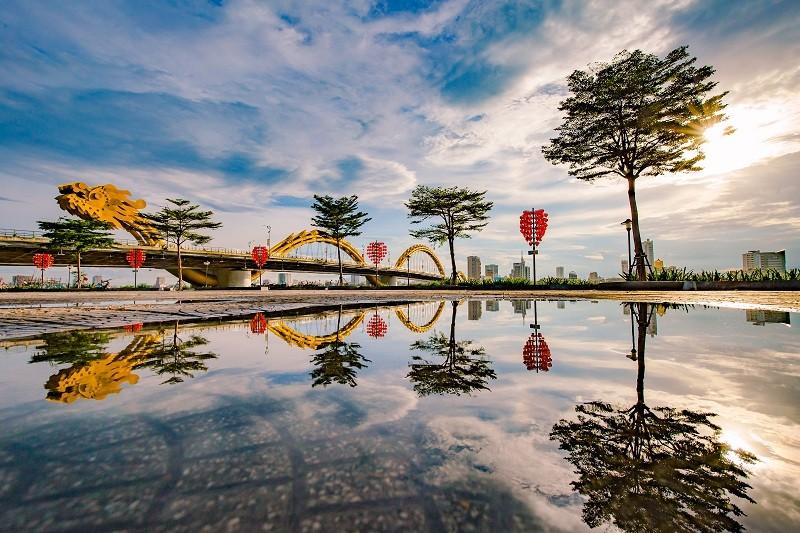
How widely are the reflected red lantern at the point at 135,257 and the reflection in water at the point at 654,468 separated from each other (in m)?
66.1

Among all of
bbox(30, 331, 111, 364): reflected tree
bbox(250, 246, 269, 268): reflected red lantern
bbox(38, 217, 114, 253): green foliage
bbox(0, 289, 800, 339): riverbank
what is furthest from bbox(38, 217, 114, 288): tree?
bbox(30, 331, 111, 364): reflected tree

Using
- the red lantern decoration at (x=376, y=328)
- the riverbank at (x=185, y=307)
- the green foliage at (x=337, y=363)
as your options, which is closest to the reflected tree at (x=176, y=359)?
the green foliage at (x=337, y=363)

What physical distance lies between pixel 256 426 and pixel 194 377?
144cm

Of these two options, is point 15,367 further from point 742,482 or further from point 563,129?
point 563,129

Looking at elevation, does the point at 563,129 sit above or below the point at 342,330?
above

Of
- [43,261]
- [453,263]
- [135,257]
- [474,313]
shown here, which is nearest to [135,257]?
[135,257]

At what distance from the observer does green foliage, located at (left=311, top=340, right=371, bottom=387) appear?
3.05 metres

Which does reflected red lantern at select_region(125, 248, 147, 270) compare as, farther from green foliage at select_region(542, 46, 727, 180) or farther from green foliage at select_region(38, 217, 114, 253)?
green foliage at select_region(542, 46, 727, 180)

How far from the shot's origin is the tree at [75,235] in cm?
4578

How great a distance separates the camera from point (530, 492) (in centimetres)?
138

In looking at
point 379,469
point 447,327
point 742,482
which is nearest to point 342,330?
point 447,327

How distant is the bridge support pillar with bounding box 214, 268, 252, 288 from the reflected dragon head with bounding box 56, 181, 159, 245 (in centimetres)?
1191

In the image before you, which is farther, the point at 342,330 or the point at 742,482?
the point at 342,330

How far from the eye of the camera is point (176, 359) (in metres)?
3.89
